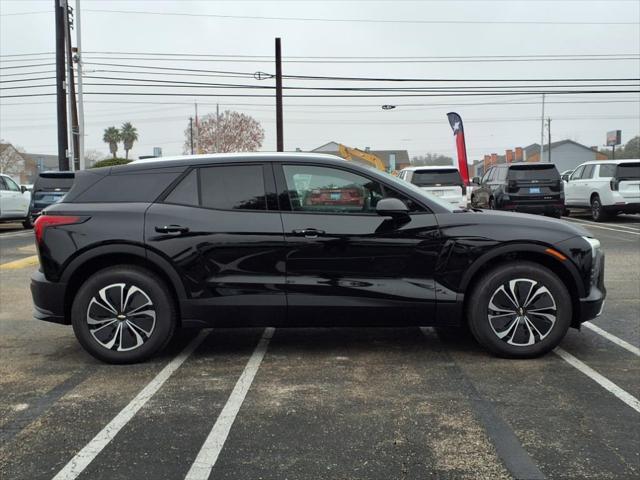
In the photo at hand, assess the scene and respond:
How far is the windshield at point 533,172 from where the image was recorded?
1658cm

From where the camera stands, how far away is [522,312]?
450 centimetres

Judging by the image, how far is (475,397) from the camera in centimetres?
382

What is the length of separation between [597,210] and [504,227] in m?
14.6

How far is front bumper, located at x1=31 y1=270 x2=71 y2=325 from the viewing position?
177 inches

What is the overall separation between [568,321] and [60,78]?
24316 mm

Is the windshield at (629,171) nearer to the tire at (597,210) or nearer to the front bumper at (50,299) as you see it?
the tire at (597,210)

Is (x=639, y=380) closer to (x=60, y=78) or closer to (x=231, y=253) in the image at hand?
(x=231, y=253)

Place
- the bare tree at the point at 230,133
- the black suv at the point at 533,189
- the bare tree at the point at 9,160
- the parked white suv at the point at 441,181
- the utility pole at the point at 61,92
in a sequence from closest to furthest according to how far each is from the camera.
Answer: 1. the parked white suv at the point at 441,181
2. the black suv at the point at 533,189
3. the utility pole at the point at 61,92
4. the bare tree at the point at 230,133
5. the bare tree at the point at 9,160

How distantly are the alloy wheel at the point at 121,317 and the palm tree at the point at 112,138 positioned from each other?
97.4 m

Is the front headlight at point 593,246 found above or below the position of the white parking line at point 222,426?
above

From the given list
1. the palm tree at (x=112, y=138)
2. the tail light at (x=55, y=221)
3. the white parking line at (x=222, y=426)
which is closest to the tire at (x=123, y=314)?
the tail light at (x=55, y=221)

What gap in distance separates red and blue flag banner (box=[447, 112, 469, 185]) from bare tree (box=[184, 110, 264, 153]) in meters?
37.7

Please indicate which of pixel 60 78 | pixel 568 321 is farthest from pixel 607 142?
pixel 568 321

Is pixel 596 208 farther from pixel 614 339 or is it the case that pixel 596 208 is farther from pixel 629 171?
pixel 614 339
